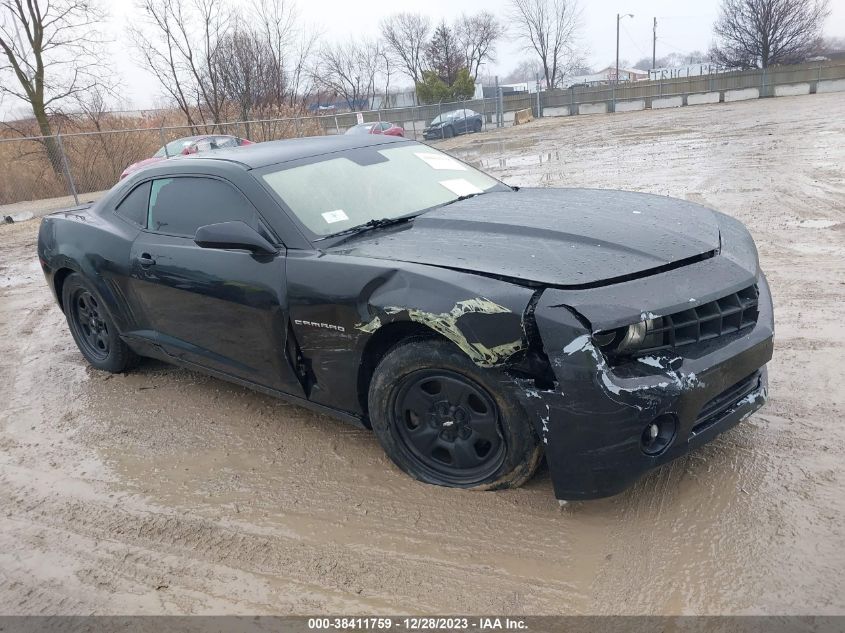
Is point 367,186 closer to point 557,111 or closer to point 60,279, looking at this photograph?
point 60,279

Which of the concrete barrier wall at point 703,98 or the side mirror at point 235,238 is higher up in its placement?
the side mirror at point 235,238

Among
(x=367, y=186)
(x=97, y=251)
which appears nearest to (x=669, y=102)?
(x=367, y=186)

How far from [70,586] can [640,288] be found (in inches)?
101

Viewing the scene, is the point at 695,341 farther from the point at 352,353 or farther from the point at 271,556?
the point at 271,556

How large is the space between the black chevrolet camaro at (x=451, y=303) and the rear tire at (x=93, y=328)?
0.37m

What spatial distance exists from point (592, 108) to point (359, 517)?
38.6 meters

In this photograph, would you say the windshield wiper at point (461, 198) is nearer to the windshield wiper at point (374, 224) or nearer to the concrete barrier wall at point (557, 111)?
the windshield wiper at point (374, 224)

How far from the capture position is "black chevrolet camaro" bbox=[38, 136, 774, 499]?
2422 millimetres

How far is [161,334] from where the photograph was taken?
13.3ft

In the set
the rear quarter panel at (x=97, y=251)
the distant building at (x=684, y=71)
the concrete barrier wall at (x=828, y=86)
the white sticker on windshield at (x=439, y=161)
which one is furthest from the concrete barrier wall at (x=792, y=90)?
the rear quarter panel at (x=97, y=251)

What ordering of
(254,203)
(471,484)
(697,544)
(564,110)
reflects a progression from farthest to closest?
(564,110) < (254,203) < (471,484) < (697,544)

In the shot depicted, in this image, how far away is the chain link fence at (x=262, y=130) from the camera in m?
17.8

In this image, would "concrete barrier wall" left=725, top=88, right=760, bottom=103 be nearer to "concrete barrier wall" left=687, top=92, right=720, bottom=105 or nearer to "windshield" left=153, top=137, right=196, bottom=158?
"concrete barrier wall" left=687, top=92, right=720, bottom=105

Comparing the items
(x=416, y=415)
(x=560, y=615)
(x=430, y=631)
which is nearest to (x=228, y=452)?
(x=416, y=415)
